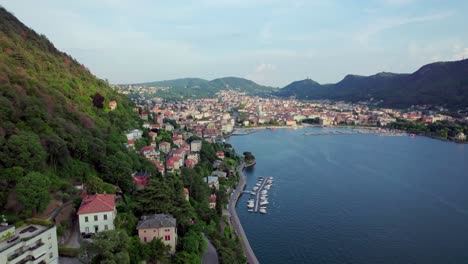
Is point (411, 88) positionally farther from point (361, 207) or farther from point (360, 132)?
point (361, 207)

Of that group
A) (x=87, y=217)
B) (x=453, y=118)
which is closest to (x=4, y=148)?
(x=87, y=217)

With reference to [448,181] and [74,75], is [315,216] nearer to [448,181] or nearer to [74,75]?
[448,181]

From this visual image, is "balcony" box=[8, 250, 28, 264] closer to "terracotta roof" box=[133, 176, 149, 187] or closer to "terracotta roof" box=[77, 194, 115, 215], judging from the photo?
"terracotta roof" box=[77, 194, 115, 215]

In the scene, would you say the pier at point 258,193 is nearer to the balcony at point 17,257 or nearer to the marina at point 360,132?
the balcony at point 17,257

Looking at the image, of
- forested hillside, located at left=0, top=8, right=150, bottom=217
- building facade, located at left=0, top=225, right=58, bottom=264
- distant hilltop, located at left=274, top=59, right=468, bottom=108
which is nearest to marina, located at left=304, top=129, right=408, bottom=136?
distant hilltop, located at left=274, top=59, right=468, bottom=108

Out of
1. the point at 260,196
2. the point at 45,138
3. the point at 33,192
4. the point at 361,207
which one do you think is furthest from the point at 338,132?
the point at 33,192
